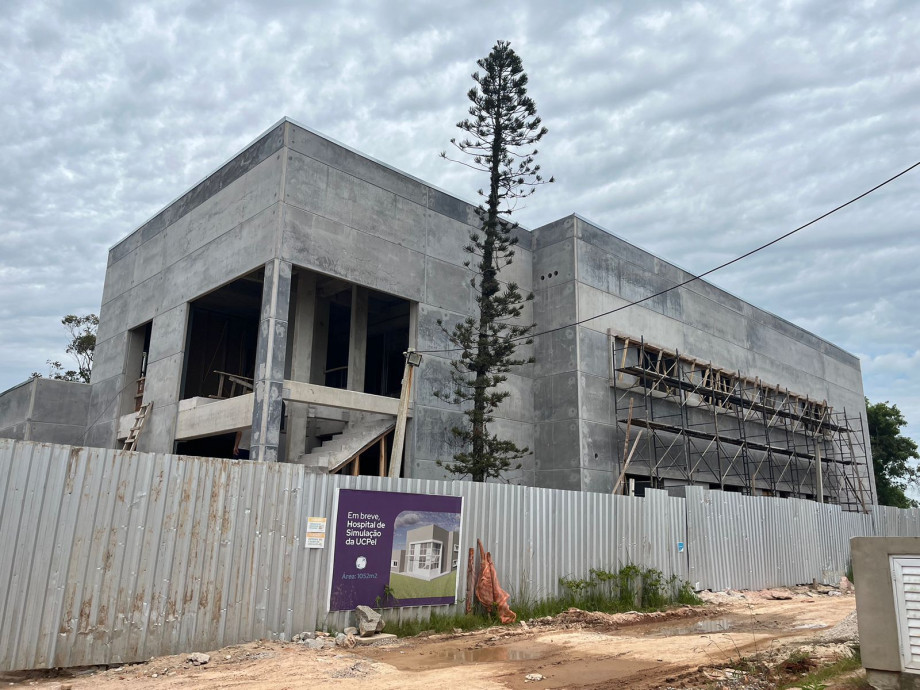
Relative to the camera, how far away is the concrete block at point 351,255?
18219mm

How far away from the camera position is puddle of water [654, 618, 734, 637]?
12.1 meters

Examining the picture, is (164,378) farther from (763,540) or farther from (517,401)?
(763,540)

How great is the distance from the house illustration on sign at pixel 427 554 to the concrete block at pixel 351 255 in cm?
904

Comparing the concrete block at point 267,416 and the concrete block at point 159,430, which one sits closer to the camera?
the concrete block at point 267,416

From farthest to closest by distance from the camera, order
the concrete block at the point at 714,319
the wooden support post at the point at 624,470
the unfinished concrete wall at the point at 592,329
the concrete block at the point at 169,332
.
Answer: the concrete block at the point at 714,319, the unfinished concrete wall at the point at 592,329, the wooden support post at the point at 624,470, the concrete block at the point at 169,332

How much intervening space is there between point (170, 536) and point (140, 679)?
1.68 metres

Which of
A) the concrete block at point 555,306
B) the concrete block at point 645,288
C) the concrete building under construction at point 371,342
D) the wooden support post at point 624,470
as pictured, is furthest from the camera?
the concrete block at point 645,288

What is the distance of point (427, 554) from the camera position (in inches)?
456

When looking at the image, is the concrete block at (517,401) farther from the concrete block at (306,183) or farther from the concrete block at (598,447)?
the concrete block at (306,183)

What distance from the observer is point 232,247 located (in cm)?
1964

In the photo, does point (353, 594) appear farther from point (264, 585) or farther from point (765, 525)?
point (765, 525)

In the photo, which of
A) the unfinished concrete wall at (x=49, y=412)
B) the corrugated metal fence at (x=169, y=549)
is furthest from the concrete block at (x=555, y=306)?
the unfinished concrete wall at (x=49, y=412)

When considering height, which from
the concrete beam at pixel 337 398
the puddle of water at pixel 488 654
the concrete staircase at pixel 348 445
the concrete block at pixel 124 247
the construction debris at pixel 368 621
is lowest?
the puddle of water at pixel 488 654

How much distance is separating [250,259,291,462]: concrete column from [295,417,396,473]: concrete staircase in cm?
198
